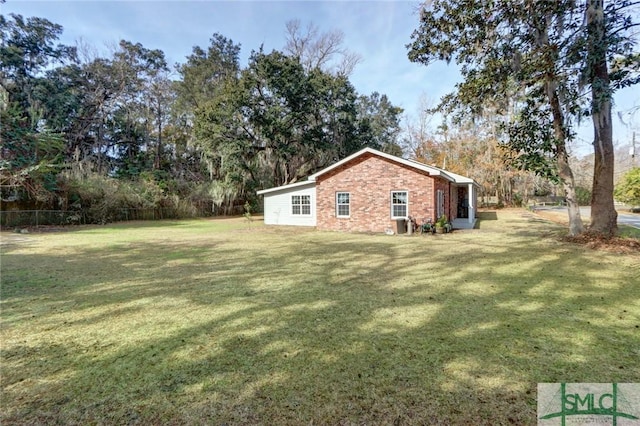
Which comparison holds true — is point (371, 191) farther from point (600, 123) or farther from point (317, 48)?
point (317, 48)

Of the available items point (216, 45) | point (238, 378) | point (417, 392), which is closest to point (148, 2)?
point (238, 378)

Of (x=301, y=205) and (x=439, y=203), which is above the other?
(x=301, y=205)

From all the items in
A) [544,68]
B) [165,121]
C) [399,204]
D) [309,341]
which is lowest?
[309,341]

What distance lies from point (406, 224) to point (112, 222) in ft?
59.9

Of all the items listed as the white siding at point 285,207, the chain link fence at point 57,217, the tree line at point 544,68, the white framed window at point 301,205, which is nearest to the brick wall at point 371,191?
the white siding at point 285,207

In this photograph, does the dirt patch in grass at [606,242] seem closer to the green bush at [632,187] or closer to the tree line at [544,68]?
the tree line at [544,68]

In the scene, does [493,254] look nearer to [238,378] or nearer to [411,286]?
[411,286]

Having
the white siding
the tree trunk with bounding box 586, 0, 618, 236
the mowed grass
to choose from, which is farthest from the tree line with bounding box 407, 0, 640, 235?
the white siding

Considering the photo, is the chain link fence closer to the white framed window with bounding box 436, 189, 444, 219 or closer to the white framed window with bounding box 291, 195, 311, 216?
the white framed window with bounding box 291, 195, 311, 216

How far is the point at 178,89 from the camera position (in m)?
31.0

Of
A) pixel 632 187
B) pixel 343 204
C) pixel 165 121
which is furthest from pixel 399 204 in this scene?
pixel 165 121

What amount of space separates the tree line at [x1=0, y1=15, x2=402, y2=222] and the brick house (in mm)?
9518

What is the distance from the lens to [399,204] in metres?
14.1

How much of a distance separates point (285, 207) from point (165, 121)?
2174 centimetres
